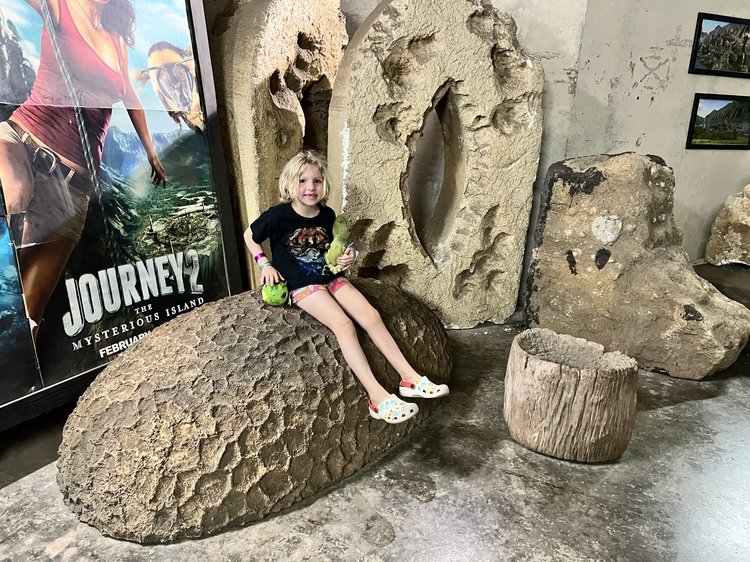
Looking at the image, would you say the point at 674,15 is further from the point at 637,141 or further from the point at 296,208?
the point at 296,208

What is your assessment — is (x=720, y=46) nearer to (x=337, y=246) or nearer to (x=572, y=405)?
(x=572, y=405)

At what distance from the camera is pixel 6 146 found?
7.02ft

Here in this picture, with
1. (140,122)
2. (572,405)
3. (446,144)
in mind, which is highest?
(140,122)

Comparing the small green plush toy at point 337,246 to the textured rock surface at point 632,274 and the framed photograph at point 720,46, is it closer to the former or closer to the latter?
the textured rock surface at point 632,274

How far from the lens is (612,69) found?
3523 mm

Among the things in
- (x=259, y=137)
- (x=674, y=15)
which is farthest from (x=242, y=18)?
(x=674, y=15)

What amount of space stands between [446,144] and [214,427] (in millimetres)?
2349

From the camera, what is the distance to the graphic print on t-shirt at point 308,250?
2242 millimetres

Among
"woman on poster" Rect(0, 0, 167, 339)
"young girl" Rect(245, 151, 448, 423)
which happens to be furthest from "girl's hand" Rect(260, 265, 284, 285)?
"woman on poster" Rect(0, 0, 167, 339)

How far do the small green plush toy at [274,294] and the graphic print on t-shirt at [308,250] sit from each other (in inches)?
5.7

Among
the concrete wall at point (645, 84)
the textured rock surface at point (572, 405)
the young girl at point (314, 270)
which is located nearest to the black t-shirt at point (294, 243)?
the young girl at point (314, 270)

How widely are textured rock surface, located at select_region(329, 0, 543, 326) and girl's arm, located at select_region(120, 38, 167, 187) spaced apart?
34.5 inches

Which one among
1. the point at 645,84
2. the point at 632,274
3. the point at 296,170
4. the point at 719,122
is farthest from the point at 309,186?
the point at 719,122

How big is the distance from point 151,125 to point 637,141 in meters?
3.23
